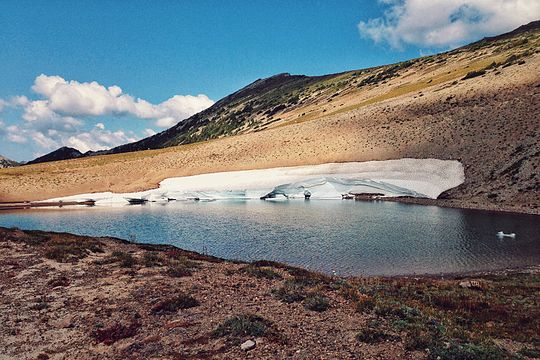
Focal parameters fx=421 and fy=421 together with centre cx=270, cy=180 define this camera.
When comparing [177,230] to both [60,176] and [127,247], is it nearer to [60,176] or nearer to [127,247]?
[127,247]

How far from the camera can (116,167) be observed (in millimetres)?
99000

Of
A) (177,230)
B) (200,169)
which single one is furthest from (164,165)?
(177,230)

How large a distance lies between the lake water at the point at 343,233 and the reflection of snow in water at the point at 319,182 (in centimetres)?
1009

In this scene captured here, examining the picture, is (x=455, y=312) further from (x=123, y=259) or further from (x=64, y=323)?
(x=123, y=259)

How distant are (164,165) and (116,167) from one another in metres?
11.5

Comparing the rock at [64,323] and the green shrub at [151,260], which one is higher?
the green shrub at [151,260]

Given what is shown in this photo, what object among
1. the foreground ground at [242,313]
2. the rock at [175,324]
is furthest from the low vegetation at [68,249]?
the rock at [175,324]

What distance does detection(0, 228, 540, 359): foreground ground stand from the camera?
35.8 ft

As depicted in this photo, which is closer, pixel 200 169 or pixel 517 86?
pixel 517 86

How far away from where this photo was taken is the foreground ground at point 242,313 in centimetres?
1090

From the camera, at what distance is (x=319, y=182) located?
71000 millimetres

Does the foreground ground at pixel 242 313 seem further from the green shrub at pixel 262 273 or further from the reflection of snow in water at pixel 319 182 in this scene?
the reflection of snow in water at pixel 319 182

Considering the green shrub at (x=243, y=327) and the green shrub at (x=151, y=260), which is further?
the green shrub at (x=151, y=260)

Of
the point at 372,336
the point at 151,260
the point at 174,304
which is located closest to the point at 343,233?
the point at 151,260
